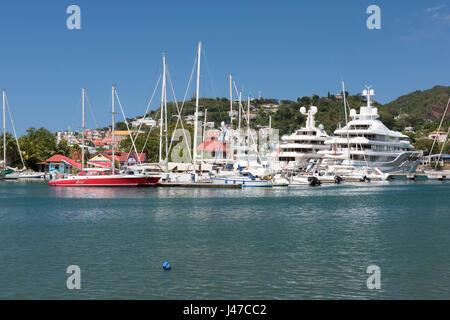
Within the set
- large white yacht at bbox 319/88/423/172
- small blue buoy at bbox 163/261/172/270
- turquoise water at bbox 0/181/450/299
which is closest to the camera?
turquoise water at bbox 0/181/450/299

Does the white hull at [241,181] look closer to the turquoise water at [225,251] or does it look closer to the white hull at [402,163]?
the turquoise water at [225,251]

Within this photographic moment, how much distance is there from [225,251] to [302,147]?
93668mm

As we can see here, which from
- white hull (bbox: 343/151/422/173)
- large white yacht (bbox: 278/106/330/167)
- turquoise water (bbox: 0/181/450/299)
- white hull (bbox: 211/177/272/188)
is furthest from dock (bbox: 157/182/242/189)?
white hull (bbox: 343/151/422/173)

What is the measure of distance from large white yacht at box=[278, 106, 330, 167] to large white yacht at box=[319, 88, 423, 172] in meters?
4.21

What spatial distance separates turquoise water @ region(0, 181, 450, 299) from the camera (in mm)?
17906

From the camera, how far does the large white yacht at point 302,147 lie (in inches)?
4491

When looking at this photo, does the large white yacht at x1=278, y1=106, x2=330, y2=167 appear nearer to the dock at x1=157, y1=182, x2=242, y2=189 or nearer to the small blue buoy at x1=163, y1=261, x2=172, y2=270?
the dock at x1=157, y1=182, x2=242, y2=189

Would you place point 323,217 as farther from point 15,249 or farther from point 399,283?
point 15,249

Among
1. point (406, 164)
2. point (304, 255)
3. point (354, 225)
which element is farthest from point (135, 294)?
point (406, 164)

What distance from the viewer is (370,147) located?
11081 centimetres

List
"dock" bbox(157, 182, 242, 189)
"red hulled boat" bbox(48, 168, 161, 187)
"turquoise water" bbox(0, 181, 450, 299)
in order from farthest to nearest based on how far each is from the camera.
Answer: "red hulled boat" bbox(48, 168, 161, 187) < "dock" bbox(157, 182, 242, 189) < "turquoise water" bbox(0, 181, 450, 299)

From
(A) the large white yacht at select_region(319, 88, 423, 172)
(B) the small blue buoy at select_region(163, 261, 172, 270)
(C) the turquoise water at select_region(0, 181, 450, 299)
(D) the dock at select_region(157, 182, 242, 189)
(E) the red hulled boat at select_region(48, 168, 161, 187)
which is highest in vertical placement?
(A) the large white yacht at select_region(319, 88, 423, 172)

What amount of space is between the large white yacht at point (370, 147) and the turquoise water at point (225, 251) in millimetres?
61342

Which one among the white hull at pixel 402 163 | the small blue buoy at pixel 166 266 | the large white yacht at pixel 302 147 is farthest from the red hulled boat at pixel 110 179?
the white hull at pixel 402 163
